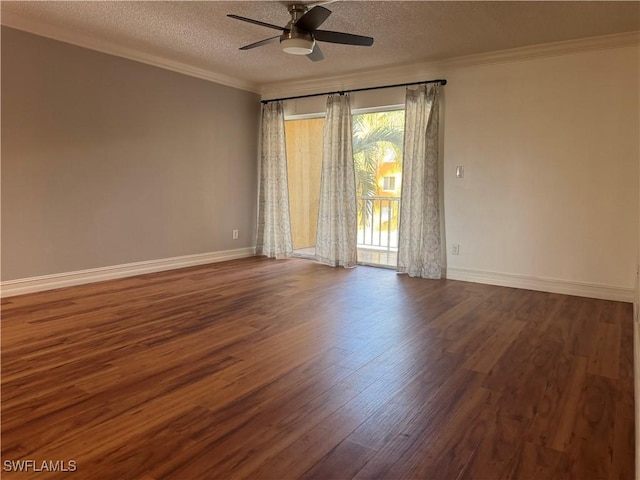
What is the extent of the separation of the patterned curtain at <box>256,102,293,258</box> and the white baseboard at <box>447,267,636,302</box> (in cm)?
244

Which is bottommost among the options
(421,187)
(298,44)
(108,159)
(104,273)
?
(104,273)

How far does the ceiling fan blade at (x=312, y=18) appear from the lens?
9.21 feet

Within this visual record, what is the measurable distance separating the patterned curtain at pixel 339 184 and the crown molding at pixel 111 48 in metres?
1.45

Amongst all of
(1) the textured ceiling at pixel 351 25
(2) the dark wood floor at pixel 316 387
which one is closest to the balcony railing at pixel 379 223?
(1) the textured ceiling at pixel 351 25

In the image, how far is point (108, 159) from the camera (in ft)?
14.5

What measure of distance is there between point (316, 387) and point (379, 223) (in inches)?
194

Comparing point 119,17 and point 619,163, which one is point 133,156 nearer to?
point 119,17

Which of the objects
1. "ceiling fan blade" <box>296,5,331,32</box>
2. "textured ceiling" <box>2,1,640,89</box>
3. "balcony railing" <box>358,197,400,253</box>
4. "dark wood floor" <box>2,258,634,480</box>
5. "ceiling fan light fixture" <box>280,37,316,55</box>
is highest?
"textured ceiling" <box>2,1,640,89</box>

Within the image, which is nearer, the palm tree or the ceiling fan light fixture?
the ceiling fan light fixture

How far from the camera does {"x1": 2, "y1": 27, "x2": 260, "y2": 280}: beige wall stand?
12.4ft

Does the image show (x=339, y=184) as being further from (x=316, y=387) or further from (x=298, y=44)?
(x=316, y=387)

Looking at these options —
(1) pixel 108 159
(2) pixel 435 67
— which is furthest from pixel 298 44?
(1) pixel 108 159

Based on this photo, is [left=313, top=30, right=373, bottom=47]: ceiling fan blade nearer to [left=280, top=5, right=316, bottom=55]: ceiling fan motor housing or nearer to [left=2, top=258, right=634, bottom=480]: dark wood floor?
[left=280, top=5, right=316, bottom=55]: ceiling fan motor housing

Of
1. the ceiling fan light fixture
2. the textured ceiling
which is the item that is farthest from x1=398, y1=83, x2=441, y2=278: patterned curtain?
the ceiling fan light fixture
